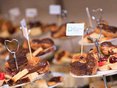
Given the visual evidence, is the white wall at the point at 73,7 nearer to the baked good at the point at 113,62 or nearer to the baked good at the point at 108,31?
the baked good at the point at 108,31

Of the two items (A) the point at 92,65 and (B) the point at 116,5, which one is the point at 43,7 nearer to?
(B) the point at 116,5

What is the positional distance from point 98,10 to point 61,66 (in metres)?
0.66

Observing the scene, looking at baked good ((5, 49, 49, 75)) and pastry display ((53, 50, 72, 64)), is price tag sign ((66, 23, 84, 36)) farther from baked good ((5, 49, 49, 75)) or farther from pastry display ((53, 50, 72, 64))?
pastry display ((53, 50, 72, 64))

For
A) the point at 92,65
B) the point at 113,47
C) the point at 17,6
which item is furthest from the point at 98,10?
the point at 17,6

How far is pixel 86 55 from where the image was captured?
168 cm

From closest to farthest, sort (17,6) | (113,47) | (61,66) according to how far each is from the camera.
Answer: (113,47)
(61,66)
(17,6)

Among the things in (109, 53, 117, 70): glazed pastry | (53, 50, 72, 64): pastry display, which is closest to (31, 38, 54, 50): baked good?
(53, 50, 72, 64): pastry display

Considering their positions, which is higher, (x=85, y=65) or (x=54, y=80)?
(x=85, y=65)

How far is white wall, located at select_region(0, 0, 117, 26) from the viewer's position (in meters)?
2.01

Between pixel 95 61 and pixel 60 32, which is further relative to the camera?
pixel 60 32

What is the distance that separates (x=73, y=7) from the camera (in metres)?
2.51

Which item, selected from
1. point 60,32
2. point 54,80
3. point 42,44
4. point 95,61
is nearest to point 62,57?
point 60,32

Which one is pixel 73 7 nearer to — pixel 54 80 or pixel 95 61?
pixel 54 80

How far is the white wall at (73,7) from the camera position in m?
2.01
